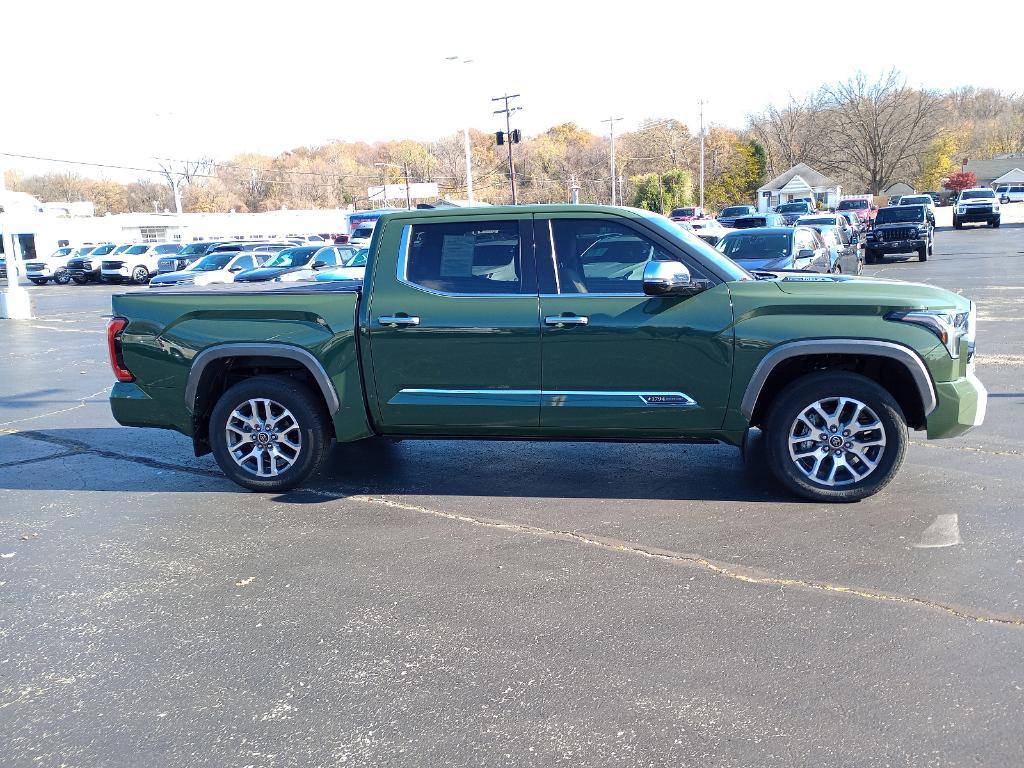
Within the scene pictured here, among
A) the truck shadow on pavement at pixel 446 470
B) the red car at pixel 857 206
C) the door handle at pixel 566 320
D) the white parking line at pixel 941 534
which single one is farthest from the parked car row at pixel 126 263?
the white parking line at pixel 941 534

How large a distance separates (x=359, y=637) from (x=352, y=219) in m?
39.3

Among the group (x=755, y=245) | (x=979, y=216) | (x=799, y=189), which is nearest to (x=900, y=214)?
(x=755, y=245)

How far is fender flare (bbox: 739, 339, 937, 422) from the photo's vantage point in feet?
17.5

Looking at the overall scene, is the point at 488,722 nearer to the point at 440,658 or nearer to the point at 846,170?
the point at 440,658

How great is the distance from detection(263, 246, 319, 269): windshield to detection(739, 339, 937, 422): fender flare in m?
20.3

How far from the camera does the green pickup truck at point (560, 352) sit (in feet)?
17.8

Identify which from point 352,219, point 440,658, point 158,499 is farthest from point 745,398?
point 352,219

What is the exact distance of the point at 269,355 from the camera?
5.98m

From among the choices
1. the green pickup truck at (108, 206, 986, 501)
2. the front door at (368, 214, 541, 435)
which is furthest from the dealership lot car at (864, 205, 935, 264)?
the front door at (368, 214, 541, 435)

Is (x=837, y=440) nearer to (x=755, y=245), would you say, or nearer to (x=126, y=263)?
(x=755, y=245)

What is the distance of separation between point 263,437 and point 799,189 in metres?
69.7

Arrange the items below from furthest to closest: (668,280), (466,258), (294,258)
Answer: (294,258) → (466,258) → (668,280)

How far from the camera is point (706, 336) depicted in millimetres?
5469

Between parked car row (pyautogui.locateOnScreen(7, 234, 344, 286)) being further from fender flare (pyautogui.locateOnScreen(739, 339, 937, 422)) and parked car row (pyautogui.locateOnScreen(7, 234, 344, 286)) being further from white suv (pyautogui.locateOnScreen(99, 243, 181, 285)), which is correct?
fender flare (pyautogui.locateOnScreen(739, 339, 937, 422))
